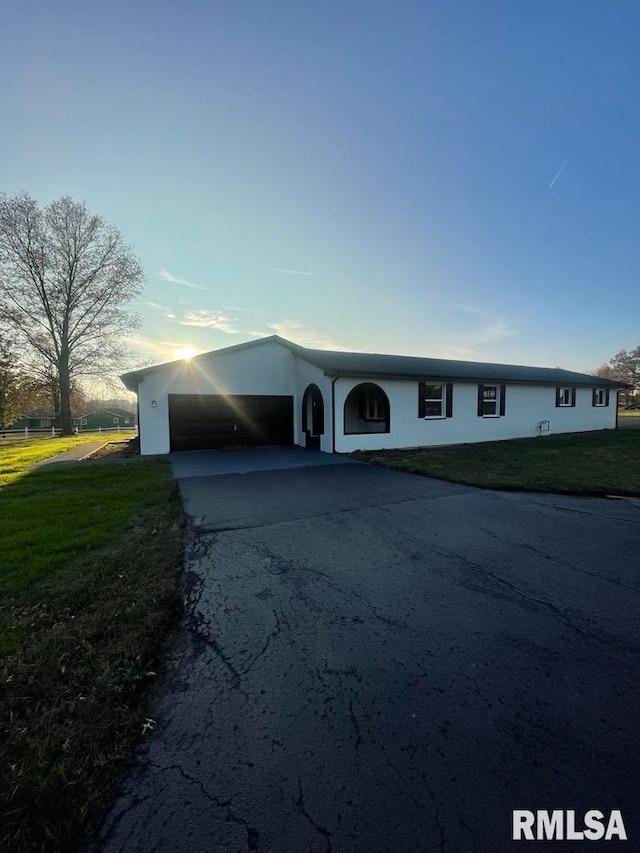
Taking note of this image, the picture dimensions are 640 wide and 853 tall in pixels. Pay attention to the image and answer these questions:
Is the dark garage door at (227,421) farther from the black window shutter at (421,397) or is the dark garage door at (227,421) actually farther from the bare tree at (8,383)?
the bare tree at (8,383)

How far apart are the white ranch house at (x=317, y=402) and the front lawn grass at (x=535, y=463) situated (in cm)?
91

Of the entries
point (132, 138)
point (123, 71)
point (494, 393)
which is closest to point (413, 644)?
point (123, 71)

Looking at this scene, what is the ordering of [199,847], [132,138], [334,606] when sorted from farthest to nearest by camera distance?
[132,138] → [334,606] → [199,847]

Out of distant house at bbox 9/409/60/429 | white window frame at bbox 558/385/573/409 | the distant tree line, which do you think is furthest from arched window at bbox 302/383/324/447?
distant house at bbox 9/409/60/429

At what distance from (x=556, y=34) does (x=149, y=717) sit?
12817 millimetres

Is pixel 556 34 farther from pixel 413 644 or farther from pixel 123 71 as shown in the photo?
pixel 413 644

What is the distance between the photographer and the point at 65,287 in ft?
74.8

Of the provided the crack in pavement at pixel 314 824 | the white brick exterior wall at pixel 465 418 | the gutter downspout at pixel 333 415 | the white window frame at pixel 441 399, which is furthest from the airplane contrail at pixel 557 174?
the crack in pavement at pixel 314 824

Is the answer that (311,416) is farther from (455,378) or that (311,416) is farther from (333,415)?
(455,378)

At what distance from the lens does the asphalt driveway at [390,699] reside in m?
1.38

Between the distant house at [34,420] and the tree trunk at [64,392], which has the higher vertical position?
the tree trunk at [64,392]

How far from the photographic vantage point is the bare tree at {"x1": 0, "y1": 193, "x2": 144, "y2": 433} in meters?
21.3

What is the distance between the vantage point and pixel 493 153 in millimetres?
10289

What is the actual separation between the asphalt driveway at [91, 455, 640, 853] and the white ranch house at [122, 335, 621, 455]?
8.86 meters
